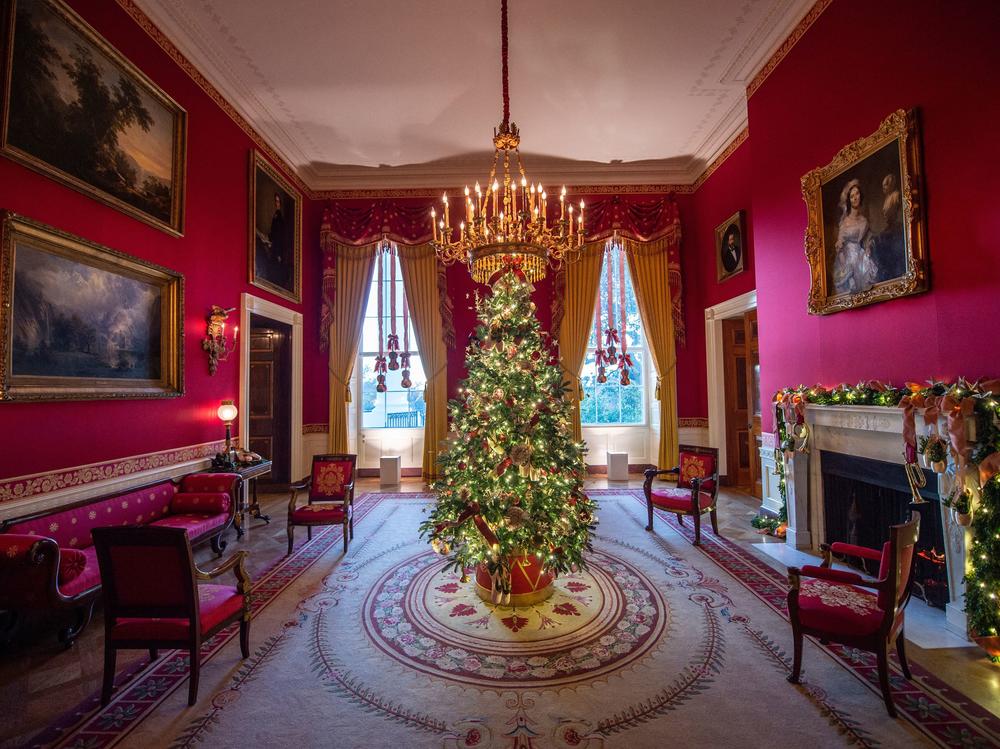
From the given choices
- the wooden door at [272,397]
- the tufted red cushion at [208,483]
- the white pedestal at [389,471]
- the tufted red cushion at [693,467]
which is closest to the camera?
the tufted red cushion at [208,483]

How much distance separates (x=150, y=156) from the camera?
176 inches

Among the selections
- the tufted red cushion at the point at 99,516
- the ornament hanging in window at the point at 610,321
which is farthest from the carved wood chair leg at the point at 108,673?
the ornament hanging in window at the point at 610,321

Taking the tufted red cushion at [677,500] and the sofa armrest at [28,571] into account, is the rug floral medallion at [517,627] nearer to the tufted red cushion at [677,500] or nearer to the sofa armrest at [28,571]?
the tufted red cushion at [677,500]

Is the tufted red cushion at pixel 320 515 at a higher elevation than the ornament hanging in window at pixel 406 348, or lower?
lower

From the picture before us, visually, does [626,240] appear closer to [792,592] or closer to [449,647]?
[792,592]

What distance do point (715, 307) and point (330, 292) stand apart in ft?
22.0

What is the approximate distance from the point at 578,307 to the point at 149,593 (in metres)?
7.00

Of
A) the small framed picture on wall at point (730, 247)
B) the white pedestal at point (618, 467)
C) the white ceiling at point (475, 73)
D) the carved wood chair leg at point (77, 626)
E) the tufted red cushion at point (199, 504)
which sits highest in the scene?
the white ceiling at point (475, 73)

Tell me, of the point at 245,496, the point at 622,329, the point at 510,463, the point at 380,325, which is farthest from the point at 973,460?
the point at 380,325

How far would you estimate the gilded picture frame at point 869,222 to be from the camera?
3.30 meters

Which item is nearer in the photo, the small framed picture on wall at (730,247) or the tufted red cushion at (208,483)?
the tufted red cushion at (208,483)

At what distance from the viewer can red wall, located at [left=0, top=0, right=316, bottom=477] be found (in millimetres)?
3361

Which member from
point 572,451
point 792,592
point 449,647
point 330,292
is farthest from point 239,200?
point 792,592

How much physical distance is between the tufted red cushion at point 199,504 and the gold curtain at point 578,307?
17.8ft
